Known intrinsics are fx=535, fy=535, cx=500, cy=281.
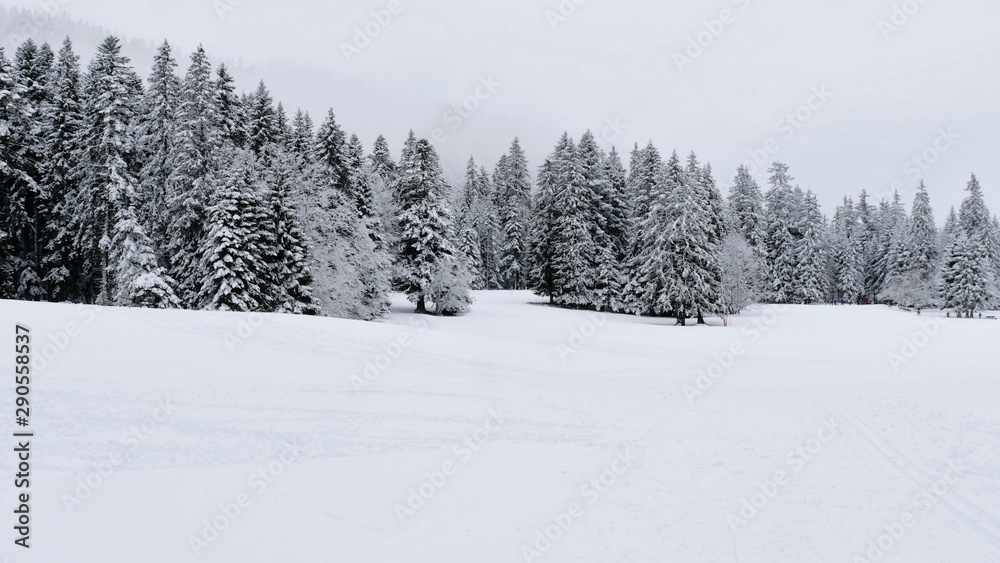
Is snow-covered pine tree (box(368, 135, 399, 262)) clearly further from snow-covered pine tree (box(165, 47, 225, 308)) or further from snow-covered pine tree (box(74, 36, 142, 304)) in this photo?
snow-covered pine tree (box(74, 36, 142, 304))

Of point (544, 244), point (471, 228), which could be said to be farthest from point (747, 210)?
point (471, 228)

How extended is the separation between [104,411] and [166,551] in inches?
194

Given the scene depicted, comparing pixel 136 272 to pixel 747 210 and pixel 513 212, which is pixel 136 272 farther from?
pixel 747 210

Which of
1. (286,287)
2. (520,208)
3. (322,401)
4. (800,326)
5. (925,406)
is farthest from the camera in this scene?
(520,208)

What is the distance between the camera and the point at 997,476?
8984 millimetres

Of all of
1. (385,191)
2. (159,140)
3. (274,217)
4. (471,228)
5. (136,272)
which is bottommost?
(136,272)

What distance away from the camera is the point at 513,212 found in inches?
Result: 2680

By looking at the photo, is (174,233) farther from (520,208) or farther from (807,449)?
(520,208)

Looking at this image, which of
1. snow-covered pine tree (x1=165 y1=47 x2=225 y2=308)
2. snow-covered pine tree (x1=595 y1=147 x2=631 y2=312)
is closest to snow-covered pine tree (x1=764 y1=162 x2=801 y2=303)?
snow-covered pine tree (x1=595 y1=147 x2=631 y2=312)

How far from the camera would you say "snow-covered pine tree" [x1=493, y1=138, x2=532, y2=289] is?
227 feet

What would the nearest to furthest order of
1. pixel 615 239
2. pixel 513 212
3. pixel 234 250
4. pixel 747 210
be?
1. pixel 234 250
2. pixel 615 239
3. pixel 747 210
4. pixel 513 212

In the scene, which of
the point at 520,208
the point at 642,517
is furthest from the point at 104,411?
the point at 520,208

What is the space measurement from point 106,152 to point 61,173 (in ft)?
26.0

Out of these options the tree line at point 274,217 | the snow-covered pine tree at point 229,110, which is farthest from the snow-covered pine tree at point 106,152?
the snow-covered pine tree at point 229,110
